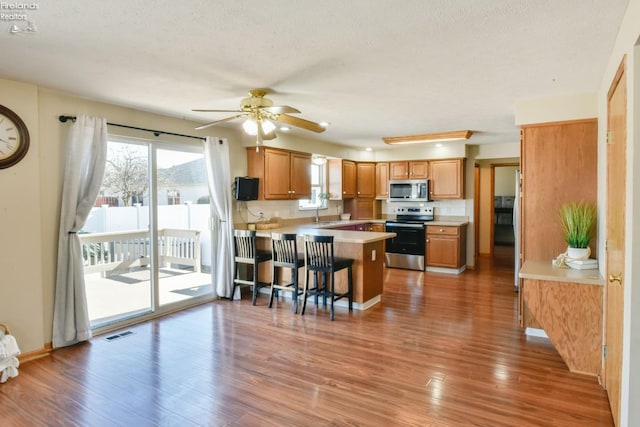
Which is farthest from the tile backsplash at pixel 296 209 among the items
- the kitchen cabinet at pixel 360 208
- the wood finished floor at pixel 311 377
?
the wood finished floor at pixel 311 377

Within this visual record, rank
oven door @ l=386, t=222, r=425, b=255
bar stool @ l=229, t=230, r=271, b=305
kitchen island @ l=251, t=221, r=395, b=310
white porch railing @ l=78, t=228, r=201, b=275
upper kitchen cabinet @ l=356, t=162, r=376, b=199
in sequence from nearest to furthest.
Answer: white porch railing @ l=78, t=228, r=201, b=275 → kitchen island @ l=251, t=221, r=395, b=310 → bar stool @ l=229, t=230, r=271, b=305 → oven door @ l=386, t=222, r=425, b=255 → upper kitchen cabinet @ l=356, t=162, r=376, b=199

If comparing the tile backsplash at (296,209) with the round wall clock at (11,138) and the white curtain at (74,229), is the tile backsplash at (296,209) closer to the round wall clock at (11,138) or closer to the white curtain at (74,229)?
the white curtain at (74,229)

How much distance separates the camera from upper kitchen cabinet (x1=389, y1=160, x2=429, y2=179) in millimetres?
7297

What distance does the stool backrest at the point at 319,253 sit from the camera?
14.0 ft

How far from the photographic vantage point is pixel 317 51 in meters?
2.58

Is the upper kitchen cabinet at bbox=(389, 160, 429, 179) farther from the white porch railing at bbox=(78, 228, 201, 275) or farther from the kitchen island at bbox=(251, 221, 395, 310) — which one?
the white porch railing at bbox=(78, 228, 201, 275)

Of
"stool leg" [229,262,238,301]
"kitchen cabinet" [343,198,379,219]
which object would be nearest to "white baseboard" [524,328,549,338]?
"stool leg" [229,262,238,301]

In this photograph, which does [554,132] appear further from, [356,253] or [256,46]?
[256,46]

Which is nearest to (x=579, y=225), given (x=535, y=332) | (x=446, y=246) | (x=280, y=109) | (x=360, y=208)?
(x=535, y=332)

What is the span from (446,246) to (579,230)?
11.5ft

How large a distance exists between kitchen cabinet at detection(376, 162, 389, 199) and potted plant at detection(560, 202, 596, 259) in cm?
456

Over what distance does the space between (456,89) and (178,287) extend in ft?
13.0

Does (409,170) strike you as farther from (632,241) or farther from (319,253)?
(632,241)

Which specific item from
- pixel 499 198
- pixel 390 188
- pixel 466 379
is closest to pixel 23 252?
pixel 466 379
